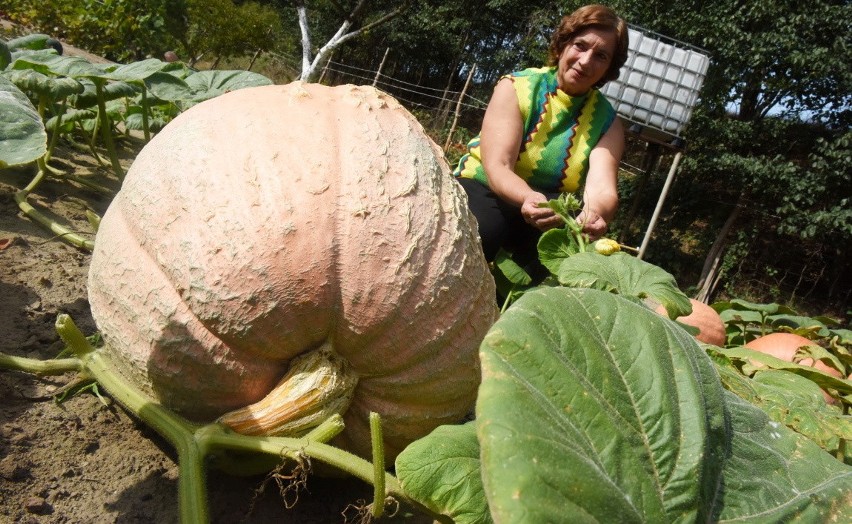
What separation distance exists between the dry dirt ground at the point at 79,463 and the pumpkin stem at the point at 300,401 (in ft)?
0.47

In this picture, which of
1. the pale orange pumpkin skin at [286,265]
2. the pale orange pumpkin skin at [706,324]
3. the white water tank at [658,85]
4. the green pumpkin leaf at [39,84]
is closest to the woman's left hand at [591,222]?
the pale orange pumpkin skin at [706,324]

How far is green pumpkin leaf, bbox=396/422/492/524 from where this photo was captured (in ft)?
3.35

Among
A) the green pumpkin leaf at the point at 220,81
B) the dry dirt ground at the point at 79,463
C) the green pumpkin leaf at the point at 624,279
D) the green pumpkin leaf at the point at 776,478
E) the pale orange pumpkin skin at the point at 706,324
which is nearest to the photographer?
the green pumpkin leaf at the point at 776,478

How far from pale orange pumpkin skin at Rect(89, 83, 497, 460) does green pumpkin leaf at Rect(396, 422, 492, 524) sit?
32cm

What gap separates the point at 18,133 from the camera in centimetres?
135

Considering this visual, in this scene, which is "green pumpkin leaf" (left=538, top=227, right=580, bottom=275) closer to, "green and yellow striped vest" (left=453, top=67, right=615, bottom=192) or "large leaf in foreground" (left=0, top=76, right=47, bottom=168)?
"green and yellow striped vest" (left=453, top=67, right=615, bottom=192)

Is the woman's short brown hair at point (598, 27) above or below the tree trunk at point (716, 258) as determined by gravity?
above

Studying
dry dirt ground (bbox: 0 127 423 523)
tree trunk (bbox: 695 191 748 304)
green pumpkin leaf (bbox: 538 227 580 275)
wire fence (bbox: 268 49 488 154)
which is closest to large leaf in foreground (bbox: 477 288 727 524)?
dry dirt ground (bbox: 0 127 423 523)

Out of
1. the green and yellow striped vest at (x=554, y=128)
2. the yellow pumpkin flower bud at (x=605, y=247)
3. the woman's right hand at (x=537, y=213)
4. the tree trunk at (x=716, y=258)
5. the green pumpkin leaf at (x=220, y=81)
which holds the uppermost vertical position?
the green and yellow striped vest at (x=554, y=128)

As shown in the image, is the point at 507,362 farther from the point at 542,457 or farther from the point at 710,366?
the point at 710,366

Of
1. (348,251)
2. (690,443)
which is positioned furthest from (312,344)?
(690,443)

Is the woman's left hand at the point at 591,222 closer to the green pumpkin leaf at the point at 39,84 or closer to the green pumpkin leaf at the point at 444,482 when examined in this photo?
the green pumpkin leaf at the point at 444,482

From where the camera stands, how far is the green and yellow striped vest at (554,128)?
2396 mm

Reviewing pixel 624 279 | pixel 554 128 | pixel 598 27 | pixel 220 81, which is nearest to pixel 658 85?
pixel 598 27
